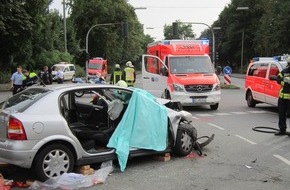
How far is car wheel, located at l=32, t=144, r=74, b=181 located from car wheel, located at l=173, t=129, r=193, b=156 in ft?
6.81

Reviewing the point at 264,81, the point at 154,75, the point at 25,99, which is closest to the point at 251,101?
the point at 264,81

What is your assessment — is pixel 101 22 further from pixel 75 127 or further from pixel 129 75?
pixel 75 127

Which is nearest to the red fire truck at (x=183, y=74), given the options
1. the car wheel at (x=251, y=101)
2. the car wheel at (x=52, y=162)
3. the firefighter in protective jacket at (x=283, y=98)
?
the car wheel at (x=251, y=101)

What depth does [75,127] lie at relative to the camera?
693 centimetres

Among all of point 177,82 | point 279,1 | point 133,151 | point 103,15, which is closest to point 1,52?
point 177,82

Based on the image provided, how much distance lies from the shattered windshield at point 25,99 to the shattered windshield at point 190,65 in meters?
9.57

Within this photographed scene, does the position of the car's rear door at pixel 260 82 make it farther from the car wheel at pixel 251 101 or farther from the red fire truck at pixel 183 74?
the red fire truck at pixel 183 74

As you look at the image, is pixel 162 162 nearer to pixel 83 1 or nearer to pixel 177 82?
pixel 177 82

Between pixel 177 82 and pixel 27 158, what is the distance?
978 cm

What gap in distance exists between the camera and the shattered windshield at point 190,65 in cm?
1587

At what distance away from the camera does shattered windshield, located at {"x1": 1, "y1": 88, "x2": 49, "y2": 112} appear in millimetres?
6176

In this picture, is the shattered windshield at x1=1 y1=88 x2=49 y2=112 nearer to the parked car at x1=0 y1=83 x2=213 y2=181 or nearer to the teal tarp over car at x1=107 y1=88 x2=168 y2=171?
the parked car at x1=0 y1=83 x2=213 y2=181

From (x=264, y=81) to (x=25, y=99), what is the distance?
10.5 m

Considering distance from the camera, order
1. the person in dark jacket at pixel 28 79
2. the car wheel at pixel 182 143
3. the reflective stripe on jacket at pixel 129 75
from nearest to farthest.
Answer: the car wheel at pixel 182 143, the person in dark jacket at pixel 28 79, the reflective stripe on jacket at pixel 129 75
